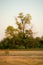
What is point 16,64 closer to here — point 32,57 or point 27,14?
point 32,57

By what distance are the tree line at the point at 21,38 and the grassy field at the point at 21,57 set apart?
0.46 feet

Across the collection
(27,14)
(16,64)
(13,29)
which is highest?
(27,14)

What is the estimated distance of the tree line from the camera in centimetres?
488

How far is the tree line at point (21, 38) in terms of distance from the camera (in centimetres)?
488

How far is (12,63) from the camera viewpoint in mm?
4527

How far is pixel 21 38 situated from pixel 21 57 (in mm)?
473

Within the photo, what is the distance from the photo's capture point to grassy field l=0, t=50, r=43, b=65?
4.52 metres

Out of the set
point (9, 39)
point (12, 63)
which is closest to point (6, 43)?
point (9, 39)

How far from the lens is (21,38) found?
195 inches

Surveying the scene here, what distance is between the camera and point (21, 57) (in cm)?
472

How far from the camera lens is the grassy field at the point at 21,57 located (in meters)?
4.52

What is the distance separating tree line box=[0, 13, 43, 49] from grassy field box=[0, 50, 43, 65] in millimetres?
139

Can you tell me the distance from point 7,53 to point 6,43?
0.23 m

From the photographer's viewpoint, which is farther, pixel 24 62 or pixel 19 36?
pixel 19 36
